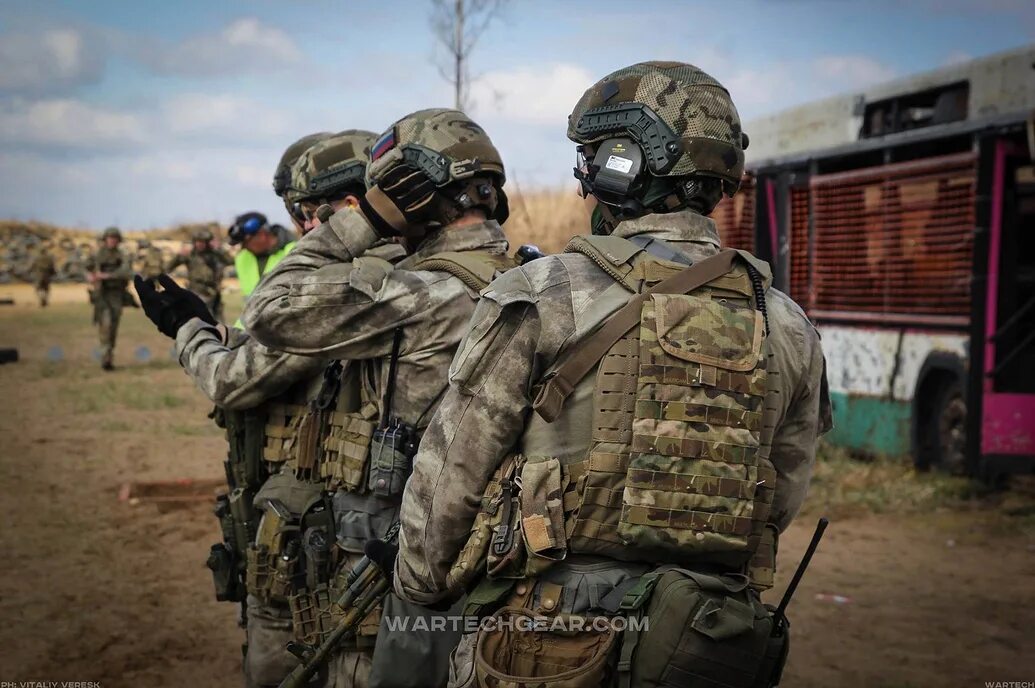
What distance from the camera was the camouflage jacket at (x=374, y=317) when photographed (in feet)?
10.4

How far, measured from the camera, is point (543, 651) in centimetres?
230

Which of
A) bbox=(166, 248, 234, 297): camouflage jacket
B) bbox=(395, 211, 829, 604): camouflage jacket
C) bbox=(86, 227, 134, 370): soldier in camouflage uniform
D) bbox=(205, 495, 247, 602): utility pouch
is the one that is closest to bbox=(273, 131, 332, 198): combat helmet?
bbox=(205, 495, 247, 602): utility pouch

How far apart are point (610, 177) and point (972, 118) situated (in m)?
7.33

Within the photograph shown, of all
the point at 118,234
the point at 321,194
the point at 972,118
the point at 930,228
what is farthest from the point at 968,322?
the point at 118,234

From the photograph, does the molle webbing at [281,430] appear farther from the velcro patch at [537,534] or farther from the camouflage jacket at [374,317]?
the velcro patch at [537,534]

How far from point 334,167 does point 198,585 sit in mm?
3734

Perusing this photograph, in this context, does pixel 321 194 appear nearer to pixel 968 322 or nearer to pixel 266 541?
pixel 266 541

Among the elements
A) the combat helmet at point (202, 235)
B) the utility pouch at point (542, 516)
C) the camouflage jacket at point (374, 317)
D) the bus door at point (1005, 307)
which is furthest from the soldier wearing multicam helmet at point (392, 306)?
the combat helmet at point (202, 235)

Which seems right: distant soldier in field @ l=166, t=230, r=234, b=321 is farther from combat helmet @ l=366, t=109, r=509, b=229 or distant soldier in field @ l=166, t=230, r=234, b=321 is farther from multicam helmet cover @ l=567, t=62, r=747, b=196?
multicam helmet cover @ l=567, t=62, r=747, b=196

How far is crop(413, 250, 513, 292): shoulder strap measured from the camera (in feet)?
10.6

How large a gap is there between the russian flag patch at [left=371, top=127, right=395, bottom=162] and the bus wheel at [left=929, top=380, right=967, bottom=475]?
6.81 m

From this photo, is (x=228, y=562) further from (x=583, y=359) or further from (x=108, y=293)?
(x=108, y=293)

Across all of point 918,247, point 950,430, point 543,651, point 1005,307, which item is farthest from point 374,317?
point 918,247

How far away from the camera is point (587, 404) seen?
7.70 feet
